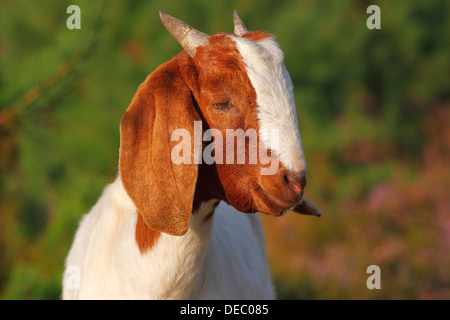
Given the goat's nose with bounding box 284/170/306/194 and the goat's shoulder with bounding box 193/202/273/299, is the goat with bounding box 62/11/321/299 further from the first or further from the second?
the goat's shoulder with bounding box 193/202/273/299

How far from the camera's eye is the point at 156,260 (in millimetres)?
2596

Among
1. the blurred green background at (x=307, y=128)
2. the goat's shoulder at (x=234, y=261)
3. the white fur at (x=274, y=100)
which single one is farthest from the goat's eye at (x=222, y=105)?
the blurred green background at (x=307, y=128)

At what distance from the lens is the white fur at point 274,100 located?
7.34 ft

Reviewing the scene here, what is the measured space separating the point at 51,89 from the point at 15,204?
83.5 inches

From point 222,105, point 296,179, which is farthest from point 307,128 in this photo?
point 296,179

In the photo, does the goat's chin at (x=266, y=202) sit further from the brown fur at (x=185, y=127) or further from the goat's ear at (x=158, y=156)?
the goat's ear at (x=158, y=156)

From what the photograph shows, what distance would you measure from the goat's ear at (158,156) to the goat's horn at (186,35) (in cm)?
14

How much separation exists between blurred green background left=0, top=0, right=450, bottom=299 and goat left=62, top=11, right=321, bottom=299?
2.09 metres

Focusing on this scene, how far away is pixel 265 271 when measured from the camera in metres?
3.87

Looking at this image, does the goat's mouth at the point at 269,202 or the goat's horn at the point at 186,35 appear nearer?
the goat's mouth at the point at 269,202

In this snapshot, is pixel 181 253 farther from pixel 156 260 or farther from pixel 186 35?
pixel 186 35

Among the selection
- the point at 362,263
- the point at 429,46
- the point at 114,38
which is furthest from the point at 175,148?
the point at 429,46

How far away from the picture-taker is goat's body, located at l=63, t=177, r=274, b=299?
261cm
